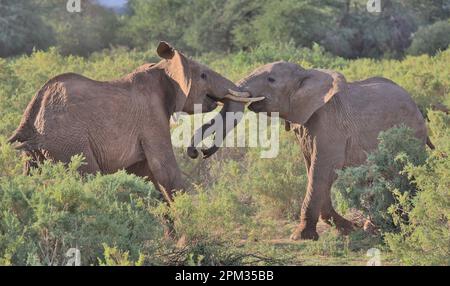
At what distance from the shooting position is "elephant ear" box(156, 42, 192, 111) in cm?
805

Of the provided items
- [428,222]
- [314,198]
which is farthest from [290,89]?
[428,222]

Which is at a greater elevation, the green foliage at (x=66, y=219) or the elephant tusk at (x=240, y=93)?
the elephant tusk at (x=240, y=93)

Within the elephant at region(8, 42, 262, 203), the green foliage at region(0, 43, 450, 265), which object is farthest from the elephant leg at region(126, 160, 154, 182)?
the green foliage at region(0, 43, 450, 265)

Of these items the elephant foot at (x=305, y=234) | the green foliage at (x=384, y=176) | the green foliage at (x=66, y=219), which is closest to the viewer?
the green foliage at (x=66, y=219)

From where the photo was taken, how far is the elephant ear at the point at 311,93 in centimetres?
874

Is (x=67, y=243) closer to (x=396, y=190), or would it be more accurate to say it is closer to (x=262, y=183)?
(x=396, y=190)

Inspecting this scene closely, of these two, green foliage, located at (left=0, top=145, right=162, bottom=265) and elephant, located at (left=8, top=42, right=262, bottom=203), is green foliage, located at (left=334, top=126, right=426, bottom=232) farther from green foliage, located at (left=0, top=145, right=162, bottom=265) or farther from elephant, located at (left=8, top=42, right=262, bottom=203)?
green foliage, located at (left=0, top=145, right=162, bottom=265)

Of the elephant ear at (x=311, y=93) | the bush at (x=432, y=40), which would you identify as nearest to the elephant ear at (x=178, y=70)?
the elephant ear at (x=311, y=93)

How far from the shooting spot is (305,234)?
8578 mm

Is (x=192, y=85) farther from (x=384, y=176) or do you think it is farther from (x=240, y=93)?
(x=384, y=176)

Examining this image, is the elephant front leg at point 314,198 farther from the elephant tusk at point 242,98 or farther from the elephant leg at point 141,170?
the elephant leg at point 141,170

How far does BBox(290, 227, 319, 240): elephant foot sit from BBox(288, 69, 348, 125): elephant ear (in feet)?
3.16

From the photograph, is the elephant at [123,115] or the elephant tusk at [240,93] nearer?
the elephant at [123,115]

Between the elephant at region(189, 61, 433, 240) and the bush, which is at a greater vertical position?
the bush
